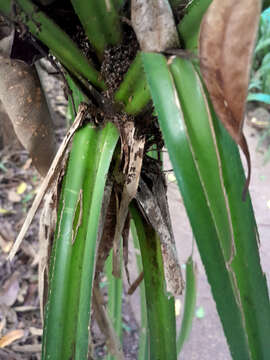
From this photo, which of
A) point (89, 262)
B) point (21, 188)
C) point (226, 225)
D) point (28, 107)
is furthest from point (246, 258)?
point (21, 188)

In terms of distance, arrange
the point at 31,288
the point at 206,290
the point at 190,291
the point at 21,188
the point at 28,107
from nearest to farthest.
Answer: the point at 28,107 → the point at 190,291 → the point at 31,288 → the point at 206,290 → the point at 21,188

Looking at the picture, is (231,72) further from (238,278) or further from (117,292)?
(117,292)

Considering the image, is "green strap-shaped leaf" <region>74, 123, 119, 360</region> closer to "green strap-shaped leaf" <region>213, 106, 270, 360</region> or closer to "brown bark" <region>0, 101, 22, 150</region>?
"green strap-shaped leaf" <region>213, 106, 270, 360</region>

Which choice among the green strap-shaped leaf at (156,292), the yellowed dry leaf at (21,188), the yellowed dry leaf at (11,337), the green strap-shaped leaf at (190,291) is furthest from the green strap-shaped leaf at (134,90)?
the yellowed dry leaf at (21,188)

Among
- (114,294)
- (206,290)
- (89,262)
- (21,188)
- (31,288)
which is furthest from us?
(21,188)

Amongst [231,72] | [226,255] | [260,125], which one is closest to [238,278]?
[226,255]

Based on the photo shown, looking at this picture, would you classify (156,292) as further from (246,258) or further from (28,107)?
(28,107)

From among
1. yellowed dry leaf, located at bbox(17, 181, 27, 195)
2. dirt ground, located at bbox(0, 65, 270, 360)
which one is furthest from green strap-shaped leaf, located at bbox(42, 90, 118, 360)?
yellowed dry leaf, located at bbox(17, 181, 27, 195)
